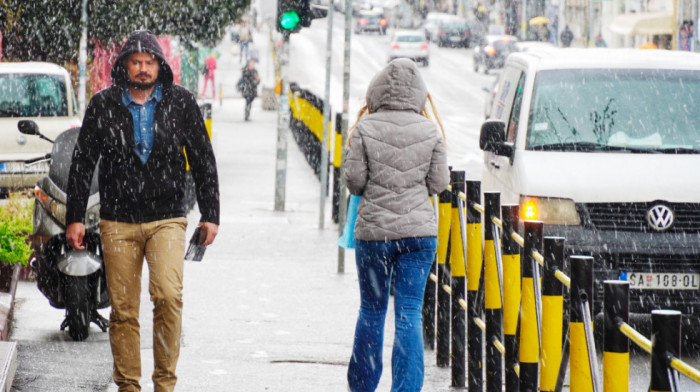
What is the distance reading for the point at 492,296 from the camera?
21.3 ft

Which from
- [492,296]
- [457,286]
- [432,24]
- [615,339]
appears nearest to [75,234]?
[492,296]

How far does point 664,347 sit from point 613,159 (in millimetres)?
5413

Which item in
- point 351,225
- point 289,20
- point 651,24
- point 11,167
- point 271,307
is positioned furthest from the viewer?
point 651,24

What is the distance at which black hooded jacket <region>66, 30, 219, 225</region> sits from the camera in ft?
20.3

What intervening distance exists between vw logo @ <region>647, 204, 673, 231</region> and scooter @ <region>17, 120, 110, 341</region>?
341 centimetres

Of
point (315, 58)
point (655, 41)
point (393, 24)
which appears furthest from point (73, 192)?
point (393, 24)

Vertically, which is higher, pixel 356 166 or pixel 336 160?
pixel 356 166

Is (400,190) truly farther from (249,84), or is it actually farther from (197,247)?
(249,84)

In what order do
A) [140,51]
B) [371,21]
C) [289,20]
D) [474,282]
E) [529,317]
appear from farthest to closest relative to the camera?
[371,21]
[289,20]
[474,282]
[140,51]
[529,317]

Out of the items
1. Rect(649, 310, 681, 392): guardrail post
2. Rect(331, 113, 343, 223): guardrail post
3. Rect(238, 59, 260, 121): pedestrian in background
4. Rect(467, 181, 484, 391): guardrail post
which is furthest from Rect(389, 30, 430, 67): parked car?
Rect(649, 310, 681, 392): guardrail post

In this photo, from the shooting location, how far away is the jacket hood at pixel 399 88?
6.26 m

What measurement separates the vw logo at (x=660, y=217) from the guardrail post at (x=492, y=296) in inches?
81.6

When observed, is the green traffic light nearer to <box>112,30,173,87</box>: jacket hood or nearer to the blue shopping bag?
the blue shopping bag

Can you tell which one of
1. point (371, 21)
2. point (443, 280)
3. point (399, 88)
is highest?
point (399, 88)
